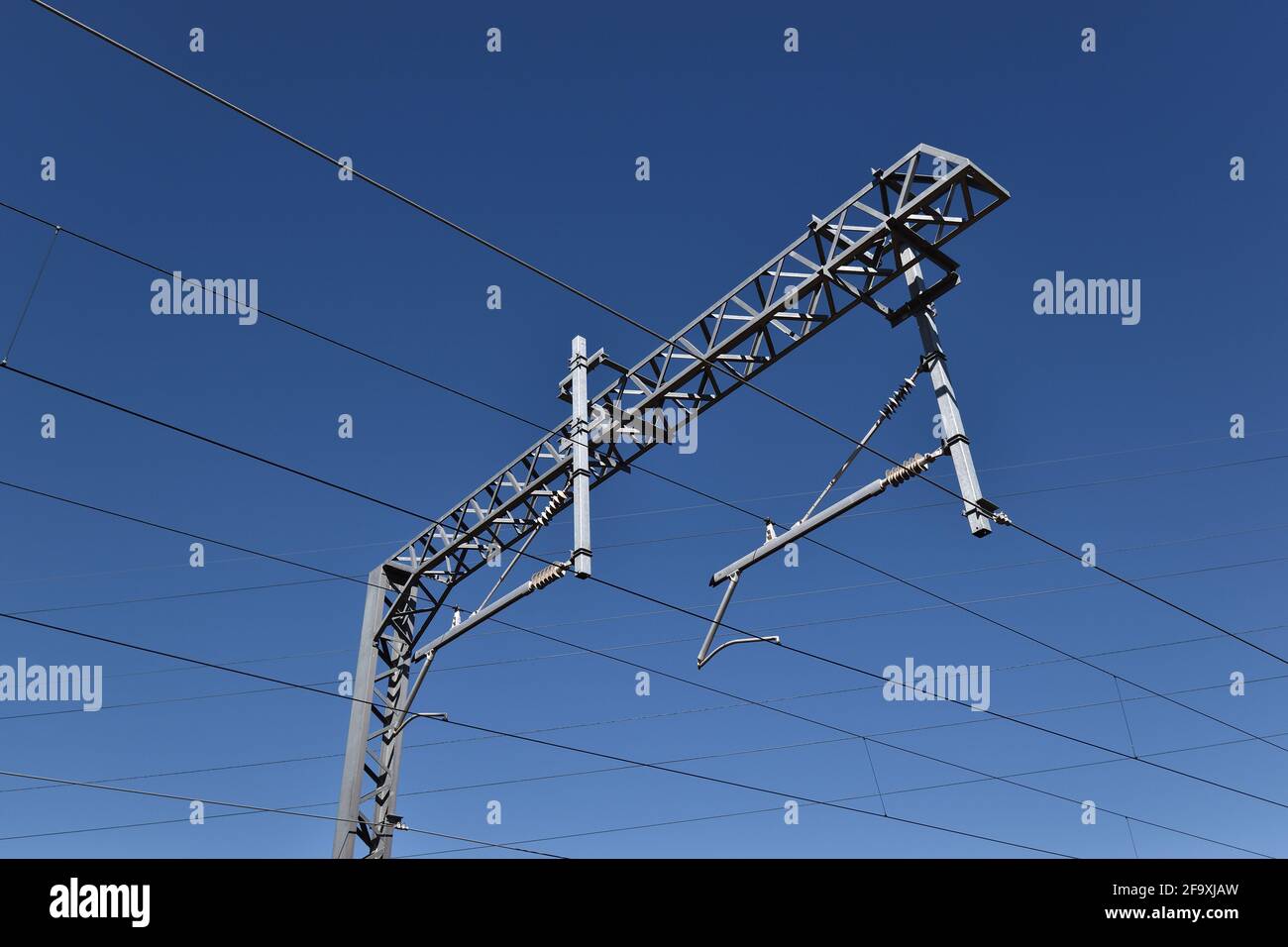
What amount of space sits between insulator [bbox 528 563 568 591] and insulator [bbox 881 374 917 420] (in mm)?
4018

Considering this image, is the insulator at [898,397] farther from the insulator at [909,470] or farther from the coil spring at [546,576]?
the coil spring at [546,576]

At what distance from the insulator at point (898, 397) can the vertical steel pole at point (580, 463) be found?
346cm

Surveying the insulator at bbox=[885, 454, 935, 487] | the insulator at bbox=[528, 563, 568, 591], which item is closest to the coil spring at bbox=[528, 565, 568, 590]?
the insulator at bbox=[528, 563, 568, 591]

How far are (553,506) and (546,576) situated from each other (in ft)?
4.01

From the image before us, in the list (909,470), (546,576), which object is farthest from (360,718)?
(909,470)

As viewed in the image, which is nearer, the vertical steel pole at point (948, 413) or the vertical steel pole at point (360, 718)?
the vertical steel pole at point (948, 413)

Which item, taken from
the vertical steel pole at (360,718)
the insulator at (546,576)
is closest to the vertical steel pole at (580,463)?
the insulator at (546,576)

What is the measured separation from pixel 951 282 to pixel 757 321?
83.0 inches

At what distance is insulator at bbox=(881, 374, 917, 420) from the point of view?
10.5 metres

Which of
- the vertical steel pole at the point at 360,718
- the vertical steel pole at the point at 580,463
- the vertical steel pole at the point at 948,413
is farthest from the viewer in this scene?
the vertical steel pole at the point at 360,718

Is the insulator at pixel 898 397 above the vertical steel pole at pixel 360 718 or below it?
above

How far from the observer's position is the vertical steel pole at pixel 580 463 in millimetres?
10383

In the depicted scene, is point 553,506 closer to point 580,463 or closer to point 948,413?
point 580,463
